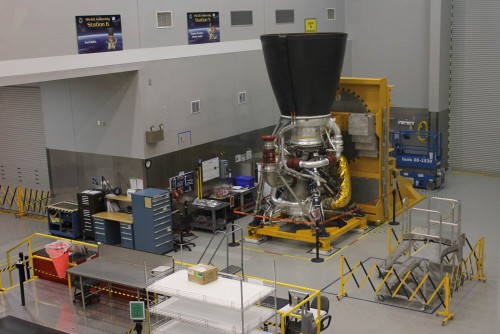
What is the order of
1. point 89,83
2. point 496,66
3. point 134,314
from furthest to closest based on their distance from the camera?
point 496,66, point 89,83, point 134,314

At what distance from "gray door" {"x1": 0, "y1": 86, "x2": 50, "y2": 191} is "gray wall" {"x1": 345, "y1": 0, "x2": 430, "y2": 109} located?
9.94 meters

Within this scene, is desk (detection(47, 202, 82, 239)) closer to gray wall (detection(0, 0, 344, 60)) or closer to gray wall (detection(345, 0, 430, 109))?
gray wall (detection(0, 0, 344, 60))

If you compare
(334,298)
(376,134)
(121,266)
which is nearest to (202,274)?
(121,266)

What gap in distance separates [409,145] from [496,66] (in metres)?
3.34

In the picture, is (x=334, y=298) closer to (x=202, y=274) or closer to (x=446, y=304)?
(x=446, y=304)

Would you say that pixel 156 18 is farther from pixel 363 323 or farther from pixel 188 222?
pixel 363 323

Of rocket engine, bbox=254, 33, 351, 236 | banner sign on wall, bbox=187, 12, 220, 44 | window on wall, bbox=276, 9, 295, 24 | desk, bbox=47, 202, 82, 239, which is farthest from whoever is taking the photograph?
window on wall, bbox=276, 9, 295, 24

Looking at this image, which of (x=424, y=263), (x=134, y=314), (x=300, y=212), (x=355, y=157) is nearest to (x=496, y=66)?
(x=355, y=157)

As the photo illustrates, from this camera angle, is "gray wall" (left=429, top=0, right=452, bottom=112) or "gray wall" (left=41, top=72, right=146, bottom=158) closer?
"gray wall" (left=41, top=72, right=146, bottom=158)

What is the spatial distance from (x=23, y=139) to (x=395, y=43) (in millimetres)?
11140

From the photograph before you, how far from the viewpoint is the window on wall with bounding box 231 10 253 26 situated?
57.1 feet

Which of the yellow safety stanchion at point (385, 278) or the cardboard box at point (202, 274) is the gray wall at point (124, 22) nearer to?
the cardboard box at point (202, 274)

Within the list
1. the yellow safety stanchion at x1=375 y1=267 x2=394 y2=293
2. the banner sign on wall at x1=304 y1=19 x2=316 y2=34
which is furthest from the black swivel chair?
the banner sign on wall at x1=304 y1=19 x2=316 y2=34

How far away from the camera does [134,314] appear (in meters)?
9.91
